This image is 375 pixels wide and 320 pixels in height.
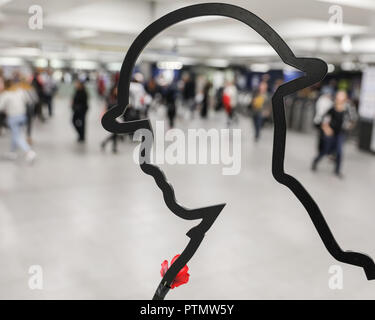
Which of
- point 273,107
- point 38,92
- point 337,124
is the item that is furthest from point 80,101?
point 273,107

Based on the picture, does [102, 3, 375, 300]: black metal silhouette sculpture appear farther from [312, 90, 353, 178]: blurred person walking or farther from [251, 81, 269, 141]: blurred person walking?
[251, 81, 269, 141]: blurred person walking

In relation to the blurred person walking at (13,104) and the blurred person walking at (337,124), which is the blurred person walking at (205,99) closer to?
the blurred person walking at (337,124)

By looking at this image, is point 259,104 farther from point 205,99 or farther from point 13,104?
point 13,104

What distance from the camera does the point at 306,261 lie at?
3.76 m

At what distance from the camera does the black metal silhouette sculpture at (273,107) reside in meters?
2.24

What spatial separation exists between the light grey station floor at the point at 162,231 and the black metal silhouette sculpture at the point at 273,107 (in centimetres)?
85

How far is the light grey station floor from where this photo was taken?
3250mm

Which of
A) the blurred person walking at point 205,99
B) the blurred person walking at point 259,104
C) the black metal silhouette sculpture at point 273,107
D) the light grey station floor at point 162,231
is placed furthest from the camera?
the blurred person walking at point 205,99

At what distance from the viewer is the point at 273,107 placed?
2.35 meters

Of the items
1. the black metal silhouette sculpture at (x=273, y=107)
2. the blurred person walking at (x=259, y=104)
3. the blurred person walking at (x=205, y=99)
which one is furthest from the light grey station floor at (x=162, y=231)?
the blurred person walking at (x=205, y=99)

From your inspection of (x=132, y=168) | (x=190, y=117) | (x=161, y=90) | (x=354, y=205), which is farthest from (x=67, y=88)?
(x=354, y=205)

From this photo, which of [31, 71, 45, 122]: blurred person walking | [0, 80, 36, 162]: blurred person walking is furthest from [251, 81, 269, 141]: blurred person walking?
[31, 71, 45, 122]: blurred person walking

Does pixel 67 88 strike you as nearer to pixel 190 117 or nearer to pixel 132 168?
pixel 190 117

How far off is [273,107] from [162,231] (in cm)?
238
